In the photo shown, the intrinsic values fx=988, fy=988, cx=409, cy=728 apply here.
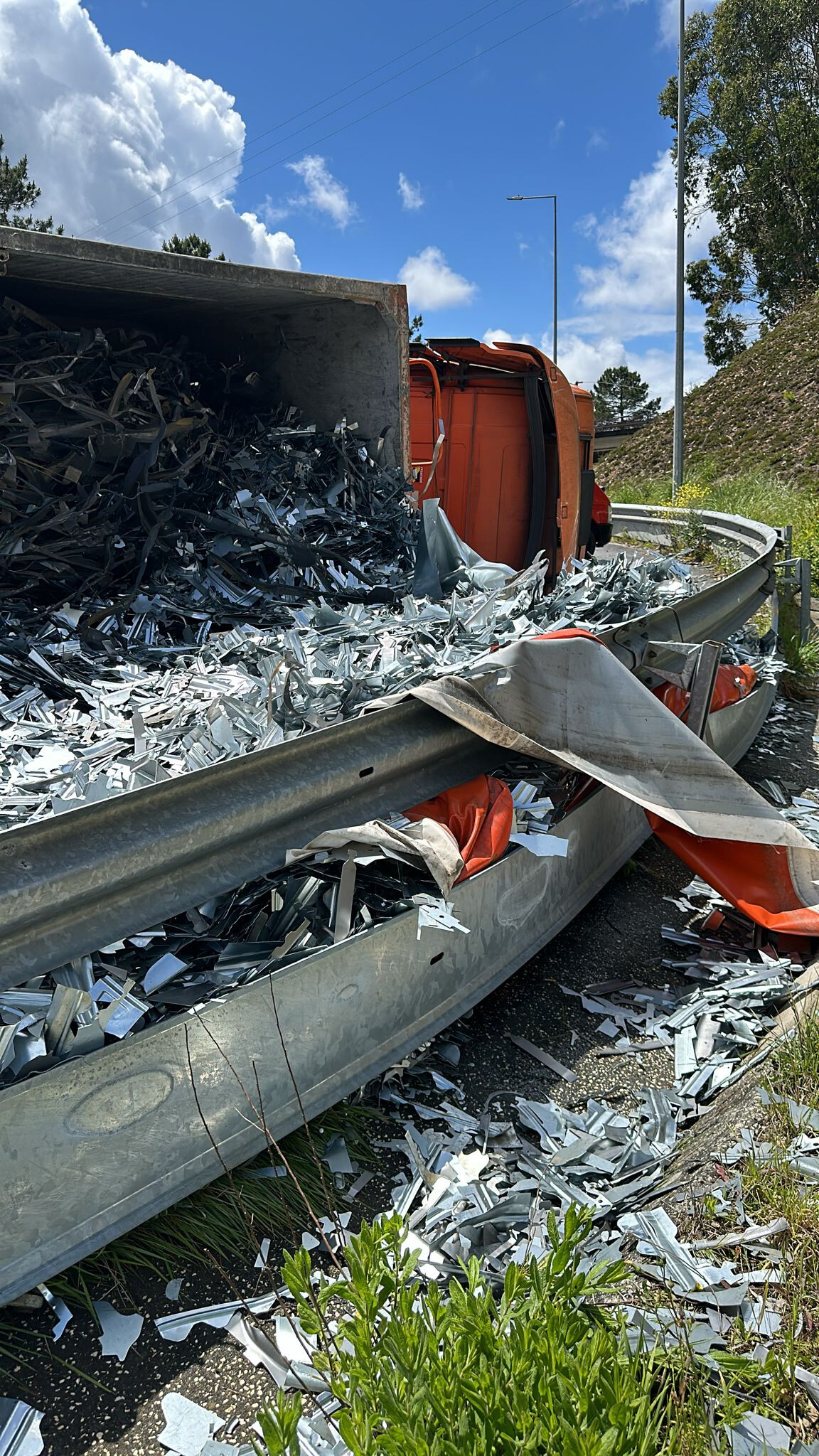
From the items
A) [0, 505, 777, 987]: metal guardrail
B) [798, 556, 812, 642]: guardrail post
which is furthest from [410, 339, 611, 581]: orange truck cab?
[0, 505, 777, 987]: metal guardrail

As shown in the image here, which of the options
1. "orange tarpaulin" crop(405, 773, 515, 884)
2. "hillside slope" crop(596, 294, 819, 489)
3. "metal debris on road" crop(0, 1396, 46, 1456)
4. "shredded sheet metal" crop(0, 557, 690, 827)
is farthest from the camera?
"hillside slope" crop(596, 294, 819, 489)

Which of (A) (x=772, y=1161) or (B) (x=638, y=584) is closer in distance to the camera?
(A) (x=772, y=1161)

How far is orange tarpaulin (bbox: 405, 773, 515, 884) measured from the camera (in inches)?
116

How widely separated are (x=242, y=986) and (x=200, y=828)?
395mm

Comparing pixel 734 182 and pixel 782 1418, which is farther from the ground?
pixel 734 182

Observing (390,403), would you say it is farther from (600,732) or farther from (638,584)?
(600,732)

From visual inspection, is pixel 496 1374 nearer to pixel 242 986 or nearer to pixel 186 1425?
pixel 186 1425

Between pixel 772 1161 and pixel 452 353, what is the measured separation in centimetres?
646

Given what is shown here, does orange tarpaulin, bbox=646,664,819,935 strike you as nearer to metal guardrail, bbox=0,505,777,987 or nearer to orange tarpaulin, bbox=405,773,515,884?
orange tarpaulin, bbox=405,773,515,884

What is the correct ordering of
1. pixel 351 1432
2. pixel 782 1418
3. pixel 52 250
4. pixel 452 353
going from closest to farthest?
pixel 351 1432, pixel 782 1418, pixel 52 250, pixel 452 353

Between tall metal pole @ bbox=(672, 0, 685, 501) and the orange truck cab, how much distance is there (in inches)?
511

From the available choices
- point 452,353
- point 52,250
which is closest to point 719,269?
point 452,353

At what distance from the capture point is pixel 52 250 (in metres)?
4.08

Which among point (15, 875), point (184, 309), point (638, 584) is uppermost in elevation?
point (184, 309)
